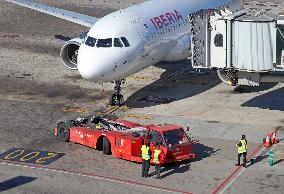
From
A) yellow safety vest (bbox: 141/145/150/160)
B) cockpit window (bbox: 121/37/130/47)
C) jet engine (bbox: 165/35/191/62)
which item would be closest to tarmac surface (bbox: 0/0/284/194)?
yellow safety vest (bbox: 141/145/150/160)

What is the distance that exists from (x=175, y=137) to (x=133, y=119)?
7.18 metres

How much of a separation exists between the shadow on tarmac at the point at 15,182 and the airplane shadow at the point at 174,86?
12939 mm

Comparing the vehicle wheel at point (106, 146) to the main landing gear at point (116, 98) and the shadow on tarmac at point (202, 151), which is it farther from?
the main landing gear at point (116, 98)

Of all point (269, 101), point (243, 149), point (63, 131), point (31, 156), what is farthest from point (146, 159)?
point (269, 101)

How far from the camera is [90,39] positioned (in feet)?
131

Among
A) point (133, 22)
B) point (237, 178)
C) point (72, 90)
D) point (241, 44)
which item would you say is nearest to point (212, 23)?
point (241, 44)

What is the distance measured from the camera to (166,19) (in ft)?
145

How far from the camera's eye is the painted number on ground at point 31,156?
1280 inches

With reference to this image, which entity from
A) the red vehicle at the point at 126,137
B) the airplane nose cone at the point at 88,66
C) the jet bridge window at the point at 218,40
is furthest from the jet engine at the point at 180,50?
the red vehicle at the point at 126,137

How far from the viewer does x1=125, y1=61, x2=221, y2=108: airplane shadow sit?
141 feet

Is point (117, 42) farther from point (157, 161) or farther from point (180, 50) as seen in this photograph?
point (157, 161)

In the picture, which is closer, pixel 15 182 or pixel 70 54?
pixel 15 182

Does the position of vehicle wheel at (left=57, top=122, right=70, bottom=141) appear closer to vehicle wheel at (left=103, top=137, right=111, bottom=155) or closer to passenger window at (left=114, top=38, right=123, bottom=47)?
vehicle wheel at (left=103, top=137, right=111, bottom=155)

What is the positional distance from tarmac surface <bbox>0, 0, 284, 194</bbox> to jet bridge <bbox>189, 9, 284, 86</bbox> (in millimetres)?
3438
